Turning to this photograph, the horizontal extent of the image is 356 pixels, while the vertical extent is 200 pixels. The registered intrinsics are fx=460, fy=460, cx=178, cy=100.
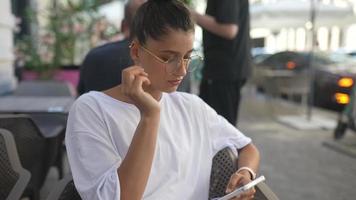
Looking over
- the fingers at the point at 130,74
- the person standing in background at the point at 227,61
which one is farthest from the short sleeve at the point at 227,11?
the fingers at the point at 130,74

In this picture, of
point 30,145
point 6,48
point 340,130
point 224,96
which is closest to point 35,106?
point 30,145

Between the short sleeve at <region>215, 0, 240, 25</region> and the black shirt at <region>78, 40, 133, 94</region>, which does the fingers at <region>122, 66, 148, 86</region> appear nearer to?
the black shirt at <region>78, 40, 133, 94</region>

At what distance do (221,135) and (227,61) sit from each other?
1.50 meters

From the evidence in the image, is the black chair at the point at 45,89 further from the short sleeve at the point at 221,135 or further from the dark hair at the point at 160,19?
the dark hair at the point at 160,19

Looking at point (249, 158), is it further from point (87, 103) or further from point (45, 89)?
point (45, 89)

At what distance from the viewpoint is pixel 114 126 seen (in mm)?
1512

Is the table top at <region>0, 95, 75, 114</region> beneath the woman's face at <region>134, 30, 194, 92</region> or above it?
beneath

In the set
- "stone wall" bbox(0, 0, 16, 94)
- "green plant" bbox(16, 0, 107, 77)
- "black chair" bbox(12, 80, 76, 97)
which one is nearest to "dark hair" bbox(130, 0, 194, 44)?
"black chair" bbox(12, 80, 76, 97)

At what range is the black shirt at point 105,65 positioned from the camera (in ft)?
8.86

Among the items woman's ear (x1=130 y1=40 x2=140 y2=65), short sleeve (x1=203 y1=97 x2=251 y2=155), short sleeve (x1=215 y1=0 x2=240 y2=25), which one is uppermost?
short sleeve (x1=215 y1=0 x2=240 y2=25)

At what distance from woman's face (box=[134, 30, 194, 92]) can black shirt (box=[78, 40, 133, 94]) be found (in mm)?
1166

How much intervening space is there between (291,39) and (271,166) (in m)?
23.1

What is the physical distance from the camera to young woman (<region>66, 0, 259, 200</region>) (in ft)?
4.44

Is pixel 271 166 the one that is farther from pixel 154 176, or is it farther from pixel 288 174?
pixel 154 176
